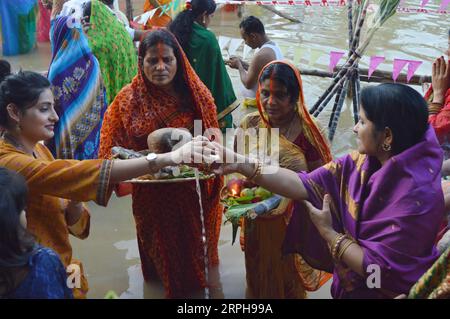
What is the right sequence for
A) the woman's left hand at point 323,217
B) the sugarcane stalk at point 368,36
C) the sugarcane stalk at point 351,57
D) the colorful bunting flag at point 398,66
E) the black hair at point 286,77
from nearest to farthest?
the woman's left hand at point 323,217 < the black hair at point 286,77 < the sugarcane stalk at point 368,36 < the colorful bunting flag at point 398,66 < the sugarcane stalk at point 351,57

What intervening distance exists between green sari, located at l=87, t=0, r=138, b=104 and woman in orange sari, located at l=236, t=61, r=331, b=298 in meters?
2.34

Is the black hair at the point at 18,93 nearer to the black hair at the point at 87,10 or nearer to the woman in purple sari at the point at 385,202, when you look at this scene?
the woman in purple sari at the point at 385,202

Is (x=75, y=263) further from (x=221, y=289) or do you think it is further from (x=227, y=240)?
(x=227, y=240)

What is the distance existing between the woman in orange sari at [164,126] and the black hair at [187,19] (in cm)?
207

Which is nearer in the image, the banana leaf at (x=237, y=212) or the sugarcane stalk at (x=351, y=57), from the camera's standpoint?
the banana leaf at (x=237, y=212)

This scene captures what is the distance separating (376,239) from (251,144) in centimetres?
127

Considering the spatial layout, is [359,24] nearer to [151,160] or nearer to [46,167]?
[151,160]

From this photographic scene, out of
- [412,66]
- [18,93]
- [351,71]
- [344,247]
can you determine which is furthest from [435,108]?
[18,93]

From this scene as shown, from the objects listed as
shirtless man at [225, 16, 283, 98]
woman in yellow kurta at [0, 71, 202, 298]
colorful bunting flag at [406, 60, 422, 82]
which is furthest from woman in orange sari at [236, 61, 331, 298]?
colorful bunting flag at [406, 60, 422, 82]

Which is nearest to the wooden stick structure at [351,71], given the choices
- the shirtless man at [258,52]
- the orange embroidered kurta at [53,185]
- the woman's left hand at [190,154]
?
the shirtless man at [258,52]

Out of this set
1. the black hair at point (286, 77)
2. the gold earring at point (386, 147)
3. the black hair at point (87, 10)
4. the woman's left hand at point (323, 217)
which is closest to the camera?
the gold earring at point (386, 147)

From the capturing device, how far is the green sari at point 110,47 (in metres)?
5.16

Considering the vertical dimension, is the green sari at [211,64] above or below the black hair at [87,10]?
below

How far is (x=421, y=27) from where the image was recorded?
1152cm
